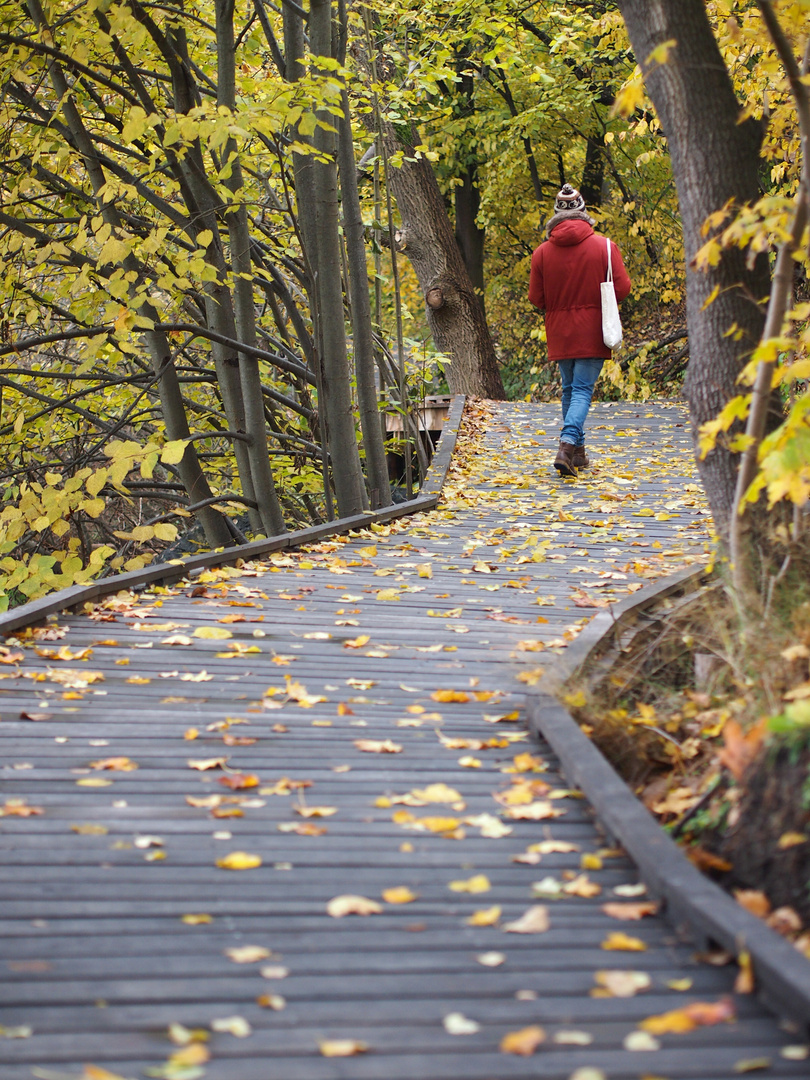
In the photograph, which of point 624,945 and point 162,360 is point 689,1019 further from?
point 162,360

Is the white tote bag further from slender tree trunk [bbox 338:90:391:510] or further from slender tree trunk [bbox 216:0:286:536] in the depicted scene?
slender tree trunk [bbox 216:0:286:536]

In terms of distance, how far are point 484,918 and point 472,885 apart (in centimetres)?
16

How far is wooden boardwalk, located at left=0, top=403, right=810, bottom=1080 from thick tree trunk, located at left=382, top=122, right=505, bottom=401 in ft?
36.7

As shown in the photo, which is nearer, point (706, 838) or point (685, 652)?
point (706, 838)

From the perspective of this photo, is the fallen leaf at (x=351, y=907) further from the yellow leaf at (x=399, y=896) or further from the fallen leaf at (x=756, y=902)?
the fallen leaf at (x=756, y=902)

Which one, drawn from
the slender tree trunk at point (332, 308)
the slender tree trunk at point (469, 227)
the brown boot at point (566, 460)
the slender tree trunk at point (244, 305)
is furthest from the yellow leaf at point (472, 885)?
the slender tree trunk at point (469, 227)

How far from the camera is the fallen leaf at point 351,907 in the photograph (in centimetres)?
235

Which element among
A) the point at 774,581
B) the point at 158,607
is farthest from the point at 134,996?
the point at 158,607

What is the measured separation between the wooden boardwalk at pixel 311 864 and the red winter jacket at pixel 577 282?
4257mm

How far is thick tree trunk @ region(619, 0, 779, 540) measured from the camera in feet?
14.0

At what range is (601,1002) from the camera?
1971 mm

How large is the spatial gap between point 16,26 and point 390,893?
8063mm

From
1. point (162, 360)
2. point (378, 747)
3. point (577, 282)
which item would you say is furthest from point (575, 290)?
point (378, 747)

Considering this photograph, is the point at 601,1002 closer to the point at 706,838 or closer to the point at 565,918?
the point at 565,918
